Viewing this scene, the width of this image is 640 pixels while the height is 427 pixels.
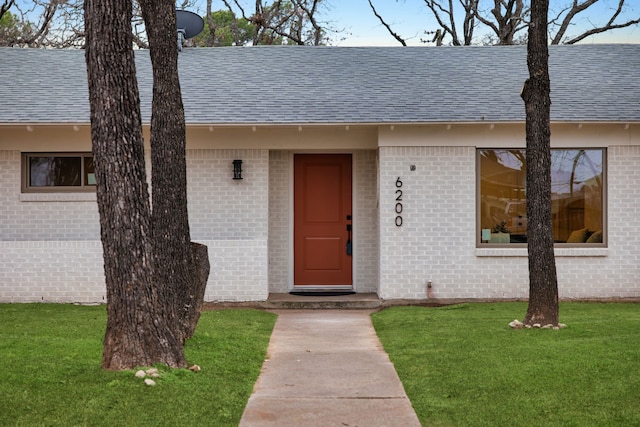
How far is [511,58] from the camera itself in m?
16.4

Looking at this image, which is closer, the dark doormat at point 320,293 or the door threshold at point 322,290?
the dark doormat at point 320,293

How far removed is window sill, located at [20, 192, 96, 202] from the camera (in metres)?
14.0

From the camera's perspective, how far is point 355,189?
575 inches

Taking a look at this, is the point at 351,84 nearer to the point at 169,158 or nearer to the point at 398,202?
the point at 398,202

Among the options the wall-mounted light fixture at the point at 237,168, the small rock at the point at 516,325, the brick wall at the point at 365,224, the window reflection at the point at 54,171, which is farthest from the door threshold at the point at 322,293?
the small rock at the point at 516,325

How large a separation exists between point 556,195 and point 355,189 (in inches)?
131

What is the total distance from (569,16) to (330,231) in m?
19.0

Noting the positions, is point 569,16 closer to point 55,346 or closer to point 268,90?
point 268,90

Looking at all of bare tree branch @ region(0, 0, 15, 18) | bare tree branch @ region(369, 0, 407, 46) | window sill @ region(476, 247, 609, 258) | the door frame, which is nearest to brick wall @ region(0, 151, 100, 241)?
the door frame

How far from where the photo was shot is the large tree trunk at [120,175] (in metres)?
6.68

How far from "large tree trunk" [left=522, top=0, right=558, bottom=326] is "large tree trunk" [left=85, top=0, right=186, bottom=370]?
473 centimetres

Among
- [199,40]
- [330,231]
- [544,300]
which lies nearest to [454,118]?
[330,231]

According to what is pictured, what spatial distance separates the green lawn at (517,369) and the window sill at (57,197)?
5604 mm

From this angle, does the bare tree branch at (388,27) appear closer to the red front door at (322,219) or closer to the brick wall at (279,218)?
the red front door at (322,219)
